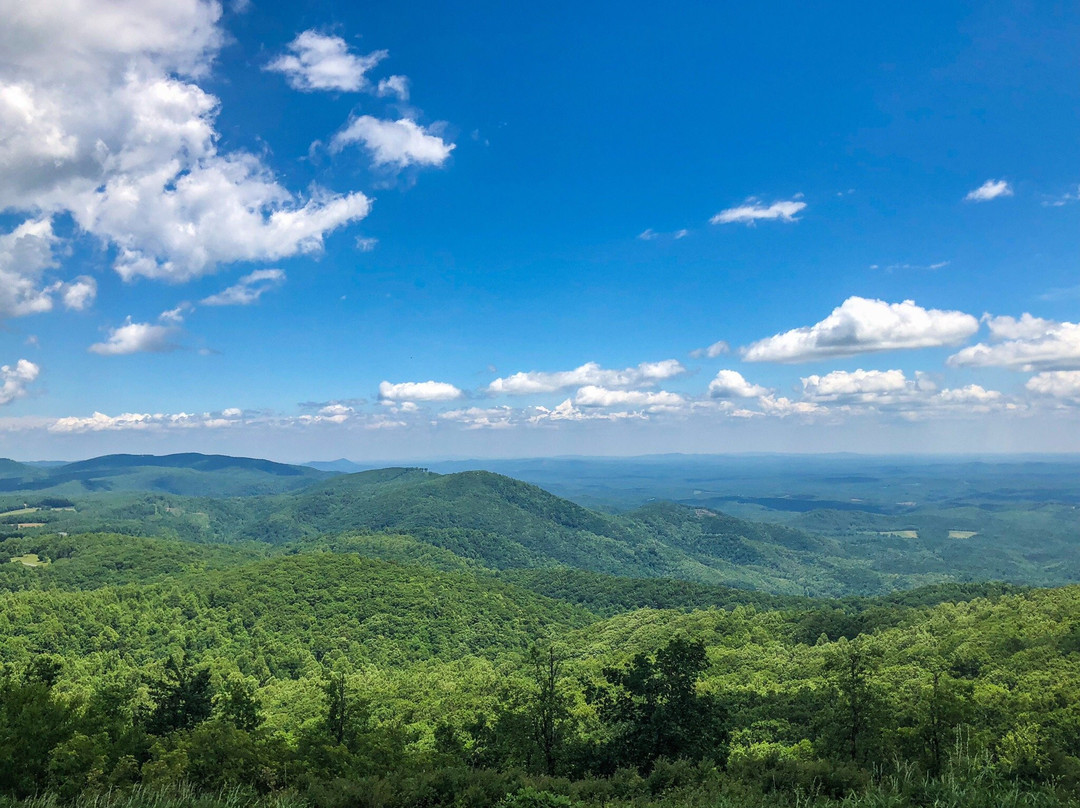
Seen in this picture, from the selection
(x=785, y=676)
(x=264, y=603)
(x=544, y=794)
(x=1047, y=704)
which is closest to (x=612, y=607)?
(x=264, y=603)

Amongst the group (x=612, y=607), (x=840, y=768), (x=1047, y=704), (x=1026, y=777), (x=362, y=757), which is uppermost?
(x=840, y=768)

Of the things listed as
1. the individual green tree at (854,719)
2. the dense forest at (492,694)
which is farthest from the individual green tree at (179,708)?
the individual green tree at (854,719)

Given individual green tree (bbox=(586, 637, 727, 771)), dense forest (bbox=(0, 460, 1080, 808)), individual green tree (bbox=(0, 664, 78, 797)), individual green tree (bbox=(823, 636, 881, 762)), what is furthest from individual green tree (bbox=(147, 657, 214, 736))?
individual green tree (bbox=(823, 636, 881, 762))

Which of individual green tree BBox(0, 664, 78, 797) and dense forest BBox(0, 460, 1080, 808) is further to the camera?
individual green tree BBox(0, 664, 78, 797)

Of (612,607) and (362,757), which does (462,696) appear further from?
(612,607)

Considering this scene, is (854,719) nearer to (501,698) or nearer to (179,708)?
(501,698)

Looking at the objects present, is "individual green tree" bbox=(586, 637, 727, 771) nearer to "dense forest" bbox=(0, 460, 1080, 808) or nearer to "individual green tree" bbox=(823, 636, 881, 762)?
"dense forest" bbox=(0, 460, 1080, 808)

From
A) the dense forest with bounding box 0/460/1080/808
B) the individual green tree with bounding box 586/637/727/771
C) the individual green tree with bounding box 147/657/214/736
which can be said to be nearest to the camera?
the dense forest with bounding box 0/460/1080/808

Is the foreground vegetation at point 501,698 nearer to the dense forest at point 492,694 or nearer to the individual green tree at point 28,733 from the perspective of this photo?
the individual green tree at point 28,733

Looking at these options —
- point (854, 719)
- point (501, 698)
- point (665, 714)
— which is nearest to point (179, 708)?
point (501, 698)
